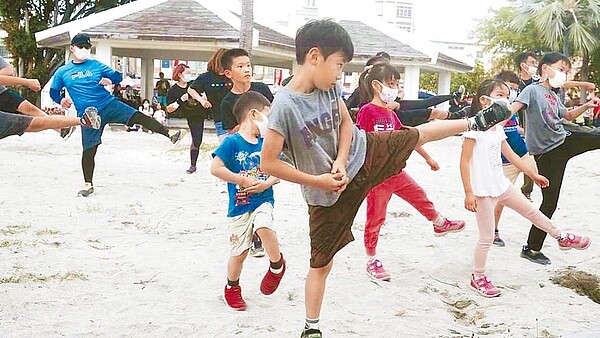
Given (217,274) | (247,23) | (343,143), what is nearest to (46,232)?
(217,274)

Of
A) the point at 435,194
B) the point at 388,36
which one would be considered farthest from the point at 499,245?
the point at 388,36

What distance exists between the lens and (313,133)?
3.20 metres

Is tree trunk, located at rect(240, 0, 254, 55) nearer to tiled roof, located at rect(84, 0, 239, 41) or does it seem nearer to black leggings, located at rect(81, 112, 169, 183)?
tiled roof, located at rect(84, 0, 239, 41)

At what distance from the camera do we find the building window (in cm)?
7644

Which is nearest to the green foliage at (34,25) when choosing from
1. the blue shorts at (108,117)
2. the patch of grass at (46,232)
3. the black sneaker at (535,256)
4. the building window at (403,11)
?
the blue shorts at (108,117)

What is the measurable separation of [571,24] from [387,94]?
26.7 metres

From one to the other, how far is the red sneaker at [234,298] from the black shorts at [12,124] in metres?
1.90

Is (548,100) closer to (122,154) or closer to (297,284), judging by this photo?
(297,284)

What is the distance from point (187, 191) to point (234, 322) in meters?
4.92

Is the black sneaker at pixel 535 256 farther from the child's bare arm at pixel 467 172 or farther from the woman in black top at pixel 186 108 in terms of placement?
the woman in black top at pixel 186 108

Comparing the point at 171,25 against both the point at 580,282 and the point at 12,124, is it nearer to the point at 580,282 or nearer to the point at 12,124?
the point at 12,124

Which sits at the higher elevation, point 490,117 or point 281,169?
point 490,117

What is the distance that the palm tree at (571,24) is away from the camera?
28375 mm

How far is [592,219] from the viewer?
24.2ft
